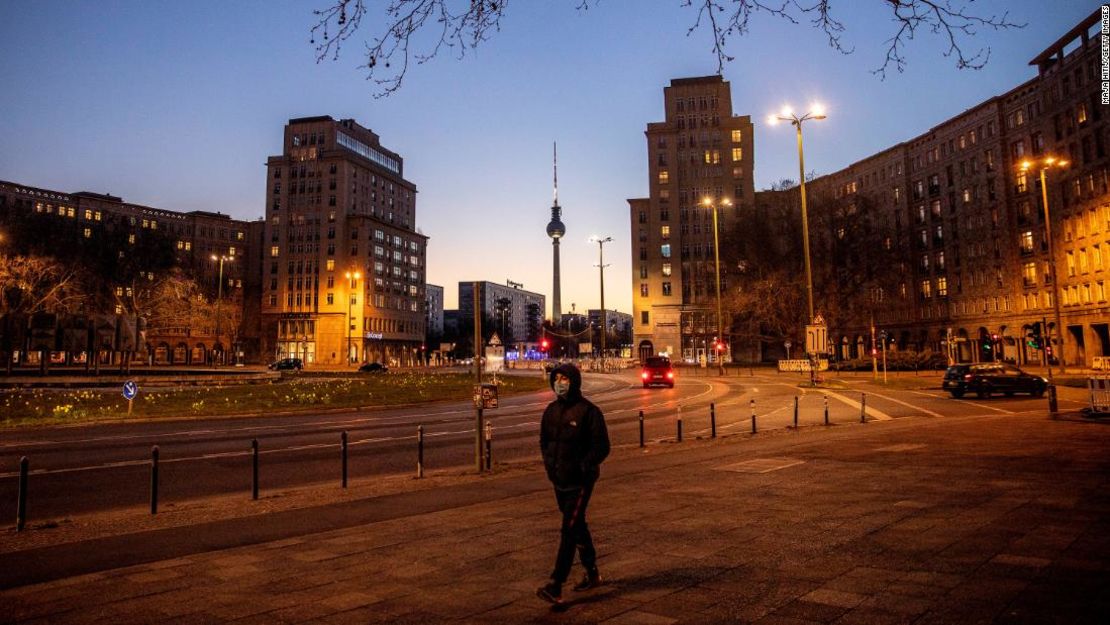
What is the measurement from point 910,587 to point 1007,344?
79.6 meters

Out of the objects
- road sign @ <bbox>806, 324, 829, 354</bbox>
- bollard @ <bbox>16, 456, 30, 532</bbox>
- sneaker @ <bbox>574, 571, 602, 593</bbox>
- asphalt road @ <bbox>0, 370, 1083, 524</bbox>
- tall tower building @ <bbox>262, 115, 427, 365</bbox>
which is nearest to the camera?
sneaker @ <bbox>574, 571, 602, 593</bbox>

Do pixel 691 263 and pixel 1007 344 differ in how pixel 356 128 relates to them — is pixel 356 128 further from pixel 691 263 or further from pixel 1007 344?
pixel 1007 344

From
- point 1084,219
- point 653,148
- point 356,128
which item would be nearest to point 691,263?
point 653,148

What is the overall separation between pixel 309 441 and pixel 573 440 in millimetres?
14126

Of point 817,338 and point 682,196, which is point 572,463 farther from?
point 682,196

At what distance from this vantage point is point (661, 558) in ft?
20.4

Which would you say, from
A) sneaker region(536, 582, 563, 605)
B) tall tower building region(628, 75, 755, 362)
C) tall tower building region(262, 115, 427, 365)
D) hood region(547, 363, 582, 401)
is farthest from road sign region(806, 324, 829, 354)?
tall tower building region(262, 115, 427, 365)

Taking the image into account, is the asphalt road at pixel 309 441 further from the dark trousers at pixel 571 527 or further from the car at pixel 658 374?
the car at pixel 658 374

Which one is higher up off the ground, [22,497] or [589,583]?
[22,497]

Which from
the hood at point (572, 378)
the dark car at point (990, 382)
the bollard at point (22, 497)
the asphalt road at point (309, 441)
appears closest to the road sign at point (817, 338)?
the asphalt road at point (309, 441)

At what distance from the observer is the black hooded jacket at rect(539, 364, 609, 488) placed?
5.18m

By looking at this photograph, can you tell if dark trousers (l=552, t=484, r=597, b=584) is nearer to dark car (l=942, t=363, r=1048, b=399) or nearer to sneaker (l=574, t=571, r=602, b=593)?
sneaker (l=574, t=571, r=602, b=593)

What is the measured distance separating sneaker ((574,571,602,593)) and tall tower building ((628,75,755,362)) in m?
96.2

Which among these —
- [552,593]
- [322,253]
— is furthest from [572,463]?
[322,253]
